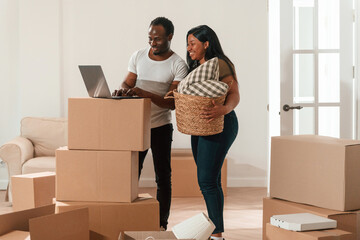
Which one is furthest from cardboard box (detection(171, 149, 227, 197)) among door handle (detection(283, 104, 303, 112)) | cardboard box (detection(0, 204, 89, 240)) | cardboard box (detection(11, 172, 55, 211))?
cardboard box (detection(0, 204, 89, 240))

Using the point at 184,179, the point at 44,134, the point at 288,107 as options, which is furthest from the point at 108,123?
the point at 44,134

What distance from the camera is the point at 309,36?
4020mm

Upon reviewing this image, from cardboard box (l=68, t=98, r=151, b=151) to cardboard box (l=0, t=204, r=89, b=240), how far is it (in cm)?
40

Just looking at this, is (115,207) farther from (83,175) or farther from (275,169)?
(275,169)

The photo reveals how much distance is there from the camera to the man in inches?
118

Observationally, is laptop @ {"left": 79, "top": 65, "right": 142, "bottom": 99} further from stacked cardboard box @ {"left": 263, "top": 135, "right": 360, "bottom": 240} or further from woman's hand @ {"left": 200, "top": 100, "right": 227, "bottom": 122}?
stacked cardboard box @ {"left": 263, "top": 135, "right": 360, "bottom": 240}

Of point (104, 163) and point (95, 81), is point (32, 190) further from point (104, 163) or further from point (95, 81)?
point (95, 81)

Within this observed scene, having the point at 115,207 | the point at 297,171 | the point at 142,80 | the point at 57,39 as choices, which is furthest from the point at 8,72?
the point at 297,171

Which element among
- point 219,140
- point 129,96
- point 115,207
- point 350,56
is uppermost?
point 350,56

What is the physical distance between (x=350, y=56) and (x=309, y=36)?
0.36 m

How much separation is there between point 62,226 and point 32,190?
1618 millimetres

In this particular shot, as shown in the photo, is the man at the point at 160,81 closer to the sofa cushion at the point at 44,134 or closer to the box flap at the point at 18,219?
the box flap at the point at 18,219

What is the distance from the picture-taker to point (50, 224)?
2316mm

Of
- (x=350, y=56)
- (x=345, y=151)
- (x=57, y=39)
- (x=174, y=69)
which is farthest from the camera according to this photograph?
(x=57, y=39)
